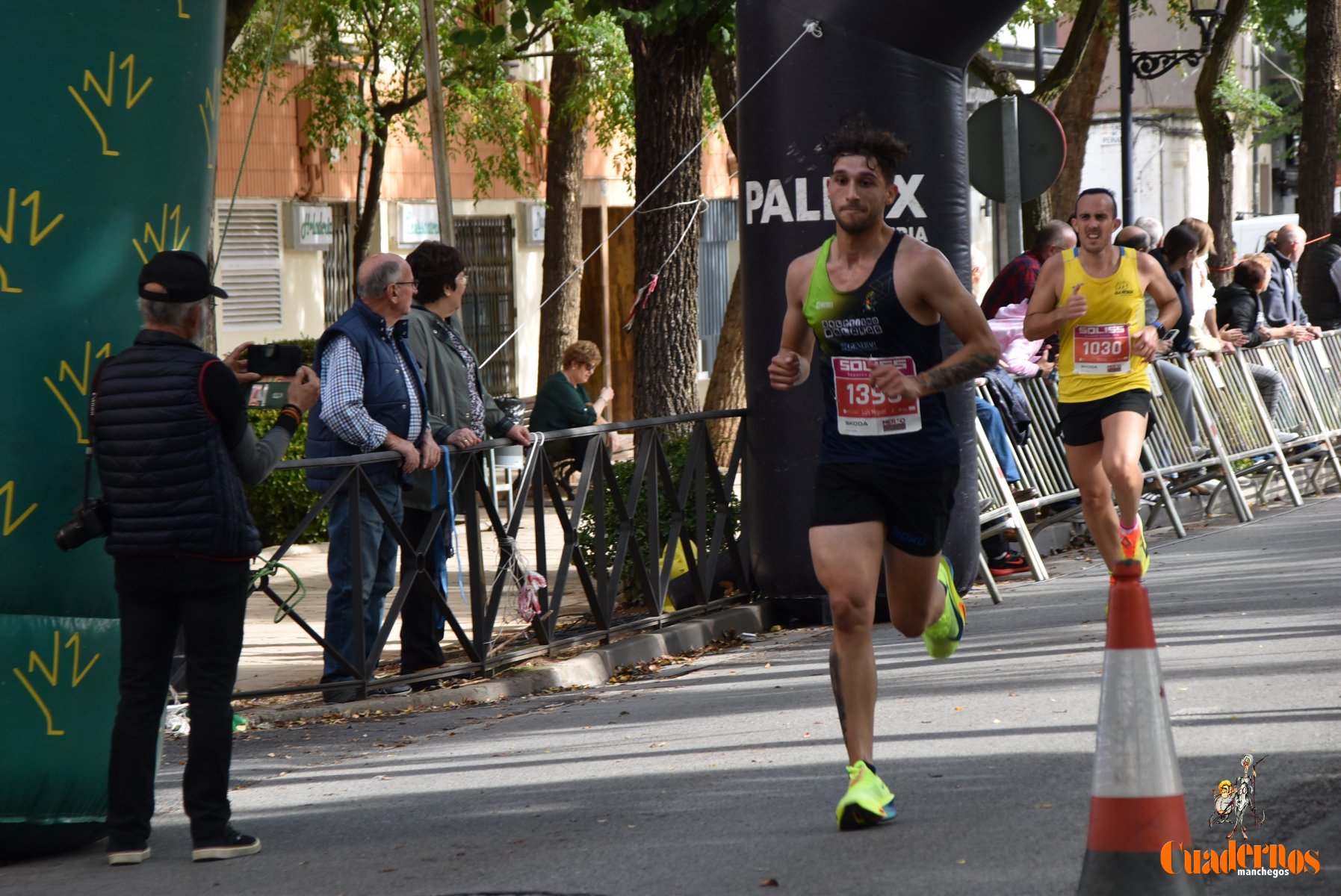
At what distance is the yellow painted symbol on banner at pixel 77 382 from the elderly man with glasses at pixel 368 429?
231cm

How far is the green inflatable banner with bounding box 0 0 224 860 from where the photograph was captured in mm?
5457

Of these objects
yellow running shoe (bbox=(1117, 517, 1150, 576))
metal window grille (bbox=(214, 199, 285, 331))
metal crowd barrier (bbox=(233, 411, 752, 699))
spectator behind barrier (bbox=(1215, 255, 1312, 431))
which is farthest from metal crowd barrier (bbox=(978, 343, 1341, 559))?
metal window grille (bbox=(214, 199, 285, 331))

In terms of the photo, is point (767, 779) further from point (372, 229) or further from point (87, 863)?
point (372, 229)

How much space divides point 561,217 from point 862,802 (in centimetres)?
1487

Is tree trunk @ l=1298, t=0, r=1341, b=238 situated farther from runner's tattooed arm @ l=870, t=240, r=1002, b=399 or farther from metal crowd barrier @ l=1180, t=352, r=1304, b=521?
runner's tattooed arm @ l=870, t=240, r=1002, b=399

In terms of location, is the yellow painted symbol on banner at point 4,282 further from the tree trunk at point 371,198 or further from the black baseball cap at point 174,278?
the tree trunk at point 371,198

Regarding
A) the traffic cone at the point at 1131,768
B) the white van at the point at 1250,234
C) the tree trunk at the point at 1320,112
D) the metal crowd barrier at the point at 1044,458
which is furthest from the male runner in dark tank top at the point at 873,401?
the white van at the point at 1250,234

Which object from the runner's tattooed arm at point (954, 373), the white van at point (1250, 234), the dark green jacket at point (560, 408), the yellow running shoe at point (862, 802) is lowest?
the yellow running shoe at point (862, 802)

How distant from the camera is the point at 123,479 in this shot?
17.4ft

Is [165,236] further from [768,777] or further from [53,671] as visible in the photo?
[768,777]

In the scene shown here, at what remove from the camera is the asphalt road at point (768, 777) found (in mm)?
4980

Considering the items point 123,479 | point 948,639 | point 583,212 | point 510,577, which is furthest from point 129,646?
point 583,212

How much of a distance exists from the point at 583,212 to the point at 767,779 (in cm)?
2142

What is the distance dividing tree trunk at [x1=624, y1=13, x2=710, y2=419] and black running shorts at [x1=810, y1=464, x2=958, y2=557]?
700 cm
